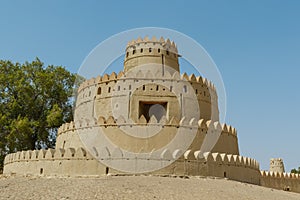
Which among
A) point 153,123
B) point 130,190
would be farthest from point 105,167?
point 130,190

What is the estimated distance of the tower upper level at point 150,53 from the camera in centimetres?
2612

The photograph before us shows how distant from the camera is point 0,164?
2916cm

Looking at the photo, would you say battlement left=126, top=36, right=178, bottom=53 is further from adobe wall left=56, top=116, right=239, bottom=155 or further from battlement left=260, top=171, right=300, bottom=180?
battlement left=260, top=171, right=300, bottom=180

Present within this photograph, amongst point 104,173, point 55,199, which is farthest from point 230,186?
point 55,199

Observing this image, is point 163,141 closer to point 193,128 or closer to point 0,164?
point 193,128

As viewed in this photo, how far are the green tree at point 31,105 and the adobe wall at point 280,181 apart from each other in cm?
1783

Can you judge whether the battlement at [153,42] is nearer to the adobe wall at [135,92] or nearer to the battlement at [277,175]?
the adobe wall at [135,92]

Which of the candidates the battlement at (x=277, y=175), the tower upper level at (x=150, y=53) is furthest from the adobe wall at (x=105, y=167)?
the tower upper level at (x=150, y=53)

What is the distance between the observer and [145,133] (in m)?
19.2

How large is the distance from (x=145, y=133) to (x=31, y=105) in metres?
15.9

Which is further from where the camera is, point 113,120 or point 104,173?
point 113,120

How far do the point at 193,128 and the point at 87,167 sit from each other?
21.4ft

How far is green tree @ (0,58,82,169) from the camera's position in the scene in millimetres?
28953

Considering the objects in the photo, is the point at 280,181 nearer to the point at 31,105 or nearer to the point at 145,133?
the point at 145,133
